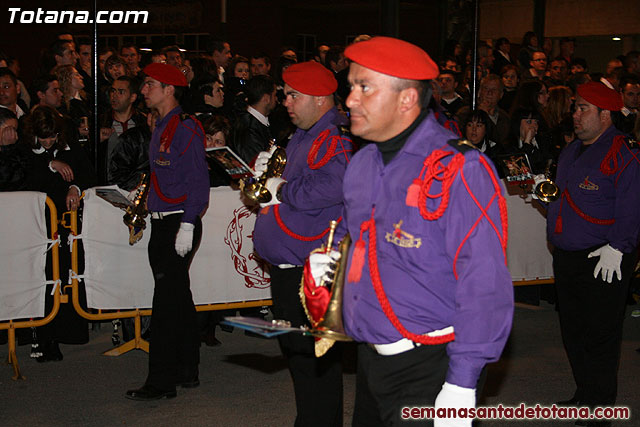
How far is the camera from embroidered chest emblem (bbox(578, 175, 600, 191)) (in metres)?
6.04

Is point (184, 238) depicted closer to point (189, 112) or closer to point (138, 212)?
point (138, 212)

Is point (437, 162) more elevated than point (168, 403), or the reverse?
point (437, 162)

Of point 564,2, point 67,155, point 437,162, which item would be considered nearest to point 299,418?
point 437,162

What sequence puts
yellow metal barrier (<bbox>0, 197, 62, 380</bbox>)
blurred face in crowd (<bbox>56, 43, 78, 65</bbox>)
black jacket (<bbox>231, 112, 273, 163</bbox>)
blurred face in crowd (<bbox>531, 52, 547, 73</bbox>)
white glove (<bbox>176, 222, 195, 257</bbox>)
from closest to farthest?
white glove (<bbox>176, 222, 195, 257</bbox>) → yellow metal barrier (<bbox>0, 197, 62, 380</bbox>) → black jacket (<bbox>231, 112, 273, 163</bbox>) → blurred face in crowd (<bbox>56, 43, 78, 65</bbox>) → blurred face in crowd (<bbox>531, 52, 547, 73</bbox>)

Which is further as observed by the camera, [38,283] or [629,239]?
[38,283]

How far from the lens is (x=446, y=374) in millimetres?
3281

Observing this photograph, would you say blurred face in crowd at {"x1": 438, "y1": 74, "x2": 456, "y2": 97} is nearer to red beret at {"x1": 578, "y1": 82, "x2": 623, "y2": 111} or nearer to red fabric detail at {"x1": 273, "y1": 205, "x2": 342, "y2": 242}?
red beret at {"x1": 578, "y1": 82, "x2": 623, "y2": 111}

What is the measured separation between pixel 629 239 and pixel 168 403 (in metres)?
3.50

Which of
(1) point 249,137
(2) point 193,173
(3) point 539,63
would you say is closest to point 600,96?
(2) point 193,173

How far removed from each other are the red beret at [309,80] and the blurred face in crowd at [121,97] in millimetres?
4211

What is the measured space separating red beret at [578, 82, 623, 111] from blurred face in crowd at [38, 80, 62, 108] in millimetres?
5753

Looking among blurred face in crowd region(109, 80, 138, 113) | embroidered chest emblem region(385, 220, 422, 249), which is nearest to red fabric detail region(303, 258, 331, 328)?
embroidered chest emblem region(385, 220, 422, 249)

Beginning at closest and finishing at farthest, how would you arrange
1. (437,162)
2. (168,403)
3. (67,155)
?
(437,162), (168,403), (67,155)

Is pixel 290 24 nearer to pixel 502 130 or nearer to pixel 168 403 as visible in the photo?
pixel 502 130
